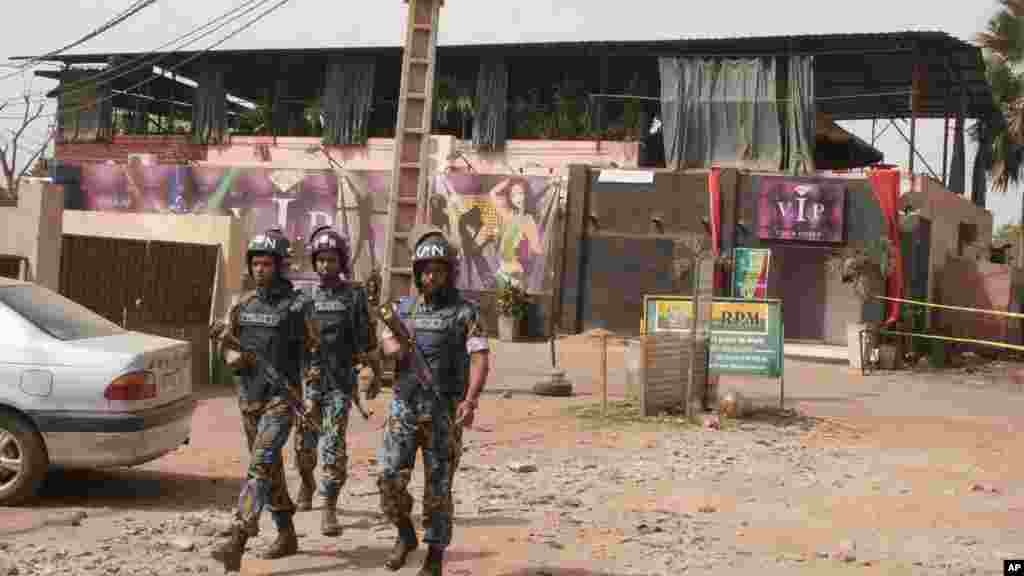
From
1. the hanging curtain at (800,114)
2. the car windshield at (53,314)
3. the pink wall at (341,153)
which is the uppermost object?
the hanging curtain at (800,114)

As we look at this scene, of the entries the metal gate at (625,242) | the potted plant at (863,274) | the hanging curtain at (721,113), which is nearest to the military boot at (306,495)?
the potted plant at (863,274)

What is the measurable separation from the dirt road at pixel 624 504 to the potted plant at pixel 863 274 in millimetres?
8459

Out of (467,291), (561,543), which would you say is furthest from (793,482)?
(467,291)

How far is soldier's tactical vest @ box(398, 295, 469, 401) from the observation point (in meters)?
5.79

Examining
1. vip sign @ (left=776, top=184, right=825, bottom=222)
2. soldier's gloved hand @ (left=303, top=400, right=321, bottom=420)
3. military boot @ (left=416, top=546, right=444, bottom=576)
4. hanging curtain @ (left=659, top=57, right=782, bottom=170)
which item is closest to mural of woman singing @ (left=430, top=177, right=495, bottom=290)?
hanging curtain @ (left=659, top=57, right=782, bottom=170)

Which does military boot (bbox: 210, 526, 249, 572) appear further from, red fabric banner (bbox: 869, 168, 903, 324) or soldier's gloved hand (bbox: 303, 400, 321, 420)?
red fabric banner (bbox: 869, 168, 903, 324)

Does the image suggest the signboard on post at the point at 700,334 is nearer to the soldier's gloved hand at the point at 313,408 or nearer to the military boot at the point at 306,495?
the military boot at the point at 306,495

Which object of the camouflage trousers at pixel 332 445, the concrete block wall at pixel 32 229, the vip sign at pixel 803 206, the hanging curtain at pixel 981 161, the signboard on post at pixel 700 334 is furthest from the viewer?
the hanging curtain at pixel 981 161

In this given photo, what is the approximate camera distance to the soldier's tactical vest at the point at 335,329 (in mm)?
7070

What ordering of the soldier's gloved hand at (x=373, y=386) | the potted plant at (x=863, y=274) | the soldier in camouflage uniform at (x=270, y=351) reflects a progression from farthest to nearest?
the potted plant at (x=863, y=274), the soldier's gloved hand at (x=373, y=386), the soldier in camouflage uniform at (x=270, y=351)

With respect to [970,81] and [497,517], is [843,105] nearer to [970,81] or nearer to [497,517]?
[970,81]

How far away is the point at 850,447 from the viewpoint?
1149 centimetres

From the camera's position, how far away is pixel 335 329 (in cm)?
708

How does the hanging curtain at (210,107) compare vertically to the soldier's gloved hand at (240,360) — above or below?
above
